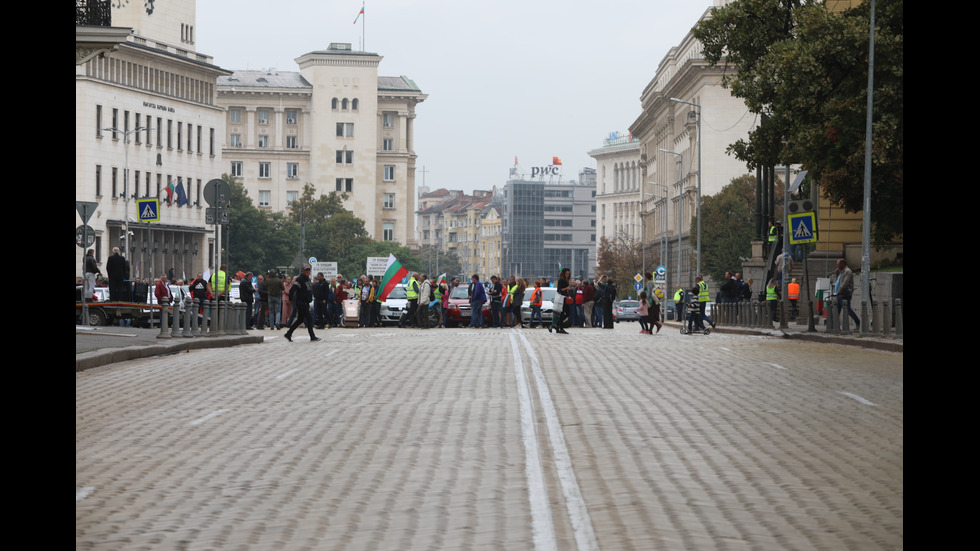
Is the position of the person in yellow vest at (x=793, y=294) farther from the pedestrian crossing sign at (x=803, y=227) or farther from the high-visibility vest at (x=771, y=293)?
the pedestrian crossing sign at (x=803, y=227)

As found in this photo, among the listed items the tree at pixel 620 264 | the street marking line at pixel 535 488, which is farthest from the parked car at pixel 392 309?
the tree at pixel 620 264

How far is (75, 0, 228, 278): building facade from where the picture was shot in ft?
326

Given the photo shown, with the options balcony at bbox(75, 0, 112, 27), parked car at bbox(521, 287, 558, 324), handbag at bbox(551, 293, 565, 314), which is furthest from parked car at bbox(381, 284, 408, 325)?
balcony at bbox(75, 0, 112, 27)

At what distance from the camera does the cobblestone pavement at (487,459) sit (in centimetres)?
778

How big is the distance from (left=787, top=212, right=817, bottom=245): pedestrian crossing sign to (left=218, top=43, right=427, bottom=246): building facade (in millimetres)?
129448

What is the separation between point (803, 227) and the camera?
33688 mm

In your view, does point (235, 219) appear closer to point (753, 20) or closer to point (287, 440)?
point (753, 20)

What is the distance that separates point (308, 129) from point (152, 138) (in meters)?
57.4

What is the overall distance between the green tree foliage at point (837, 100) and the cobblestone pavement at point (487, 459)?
17062mm

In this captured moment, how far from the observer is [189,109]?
11225 cm

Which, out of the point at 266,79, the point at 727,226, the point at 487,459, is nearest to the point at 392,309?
the point at 487,459

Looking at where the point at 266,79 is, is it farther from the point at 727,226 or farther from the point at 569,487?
the point at 569,487
